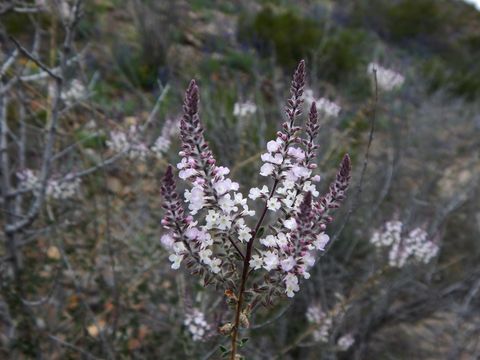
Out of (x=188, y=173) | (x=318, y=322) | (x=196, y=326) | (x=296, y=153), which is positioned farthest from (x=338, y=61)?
(x=188, y=173)

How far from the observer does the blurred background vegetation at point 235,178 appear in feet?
8.54

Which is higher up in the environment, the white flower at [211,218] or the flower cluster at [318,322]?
the flower cluster at [318,322]

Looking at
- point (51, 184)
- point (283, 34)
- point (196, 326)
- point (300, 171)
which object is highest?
point (283, 34)

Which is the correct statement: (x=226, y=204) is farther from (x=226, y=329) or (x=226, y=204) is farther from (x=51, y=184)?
(x=51, y=184)

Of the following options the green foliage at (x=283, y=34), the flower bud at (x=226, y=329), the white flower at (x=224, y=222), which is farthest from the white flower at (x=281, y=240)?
the green foliage at (x=283, y=34)

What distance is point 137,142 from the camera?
2658 mm

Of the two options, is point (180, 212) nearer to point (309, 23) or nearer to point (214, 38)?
point (214, 38)

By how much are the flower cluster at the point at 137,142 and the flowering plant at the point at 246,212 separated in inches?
58.2

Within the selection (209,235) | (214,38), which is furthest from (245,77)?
(209,235)

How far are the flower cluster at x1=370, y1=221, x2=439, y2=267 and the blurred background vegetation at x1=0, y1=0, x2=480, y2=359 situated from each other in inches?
4.1

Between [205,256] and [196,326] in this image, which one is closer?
[205,256]

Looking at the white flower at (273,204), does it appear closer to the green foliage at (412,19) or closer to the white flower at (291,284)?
the white flower at (291,284)

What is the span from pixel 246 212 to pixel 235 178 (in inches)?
90.5

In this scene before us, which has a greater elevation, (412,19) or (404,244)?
(412,19)
